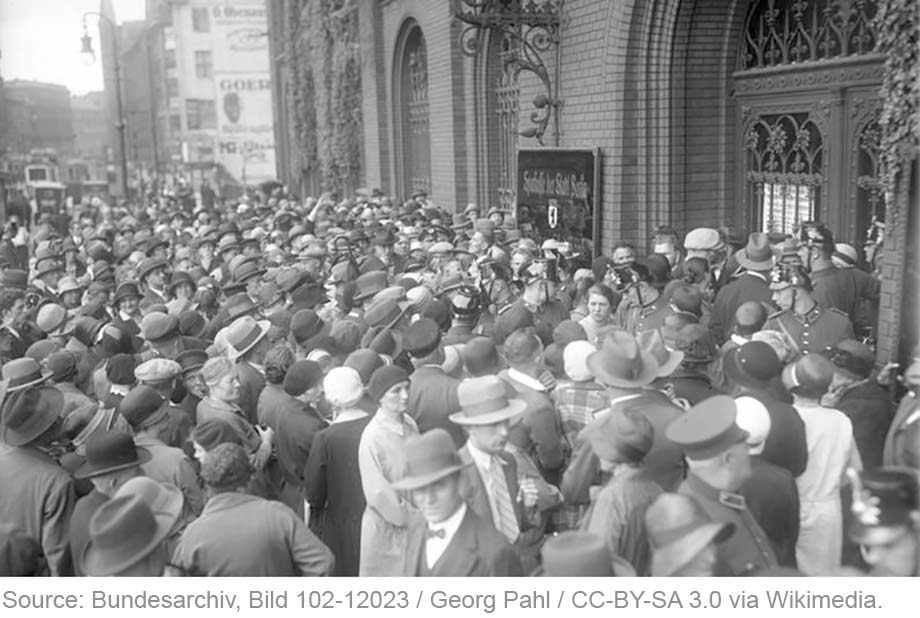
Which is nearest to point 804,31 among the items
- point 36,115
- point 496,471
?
point 496,471

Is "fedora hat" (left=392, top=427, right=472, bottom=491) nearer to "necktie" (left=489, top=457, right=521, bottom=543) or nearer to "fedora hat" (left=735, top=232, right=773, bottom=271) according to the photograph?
"necktie" (left=489, top=457, right=521, bottom=543)

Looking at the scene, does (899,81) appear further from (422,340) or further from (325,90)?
(325,90)

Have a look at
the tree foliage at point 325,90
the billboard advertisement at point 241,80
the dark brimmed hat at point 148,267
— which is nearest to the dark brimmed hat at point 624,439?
the dark brimmed hat at point 148,267

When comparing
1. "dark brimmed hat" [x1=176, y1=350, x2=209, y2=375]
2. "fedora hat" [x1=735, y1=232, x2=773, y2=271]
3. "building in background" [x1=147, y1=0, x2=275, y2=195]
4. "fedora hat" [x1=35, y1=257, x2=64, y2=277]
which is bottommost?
"dark brimmed hat" [x1=176, y1=350, x2=209, y2=375]

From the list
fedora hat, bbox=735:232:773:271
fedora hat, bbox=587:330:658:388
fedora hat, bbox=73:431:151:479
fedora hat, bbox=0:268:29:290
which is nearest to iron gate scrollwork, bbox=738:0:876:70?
fedora hat, bbox=735:232:773:271

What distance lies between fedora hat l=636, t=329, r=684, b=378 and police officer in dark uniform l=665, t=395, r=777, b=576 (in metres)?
1.07

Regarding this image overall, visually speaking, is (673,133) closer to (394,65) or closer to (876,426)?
(876,426)

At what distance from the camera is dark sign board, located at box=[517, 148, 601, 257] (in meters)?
9.63

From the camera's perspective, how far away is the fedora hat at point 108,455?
4.33 m

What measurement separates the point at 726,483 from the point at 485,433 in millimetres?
1116

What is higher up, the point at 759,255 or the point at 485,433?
the point at 759,255

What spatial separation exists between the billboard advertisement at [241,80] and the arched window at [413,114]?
31724 millimetres

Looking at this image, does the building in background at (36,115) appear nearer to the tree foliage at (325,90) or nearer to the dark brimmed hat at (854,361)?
the tree foliage at (325,90)

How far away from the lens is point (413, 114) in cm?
1703
